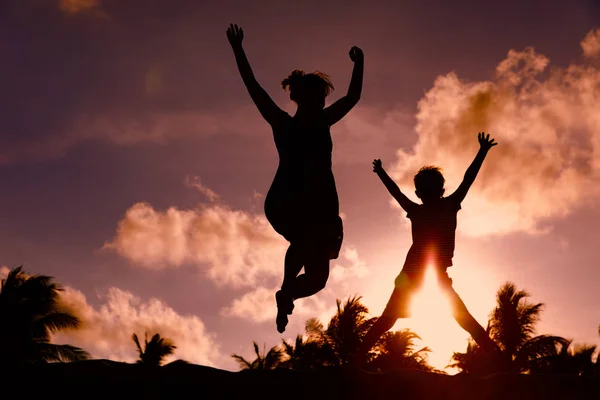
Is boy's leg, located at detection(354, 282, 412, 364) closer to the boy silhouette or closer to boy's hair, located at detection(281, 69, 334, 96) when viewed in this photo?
the boy silhouette

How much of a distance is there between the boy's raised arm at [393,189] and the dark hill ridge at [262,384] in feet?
9.72

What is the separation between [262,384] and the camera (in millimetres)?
2330

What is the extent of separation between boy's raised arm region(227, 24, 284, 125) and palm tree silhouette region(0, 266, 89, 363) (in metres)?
18.8

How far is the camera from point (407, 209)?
5359 mm

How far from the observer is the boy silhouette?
16.6 feet

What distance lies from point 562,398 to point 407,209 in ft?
9.88

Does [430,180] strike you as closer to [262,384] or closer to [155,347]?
[262,384]

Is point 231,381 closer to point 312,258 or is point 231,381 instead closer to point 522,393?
point 522,393

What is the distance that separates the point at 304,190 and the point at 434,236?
77.7 inches

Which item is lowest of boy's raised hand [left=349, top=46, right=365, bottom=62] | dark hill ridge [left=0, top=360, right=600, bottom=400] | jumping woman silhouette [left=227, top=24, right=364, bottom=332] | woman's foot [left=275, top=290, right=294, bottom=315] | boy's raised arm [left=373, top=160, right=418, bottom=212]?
dark hill ridge [left=0, top=360, right=600, bottom=400]

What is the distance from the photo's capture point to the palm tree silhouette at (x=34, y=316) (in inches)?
800

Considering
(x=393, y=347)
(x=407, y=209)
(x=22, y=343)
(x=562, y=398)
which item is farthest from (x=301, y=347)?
(x=562, y=398)

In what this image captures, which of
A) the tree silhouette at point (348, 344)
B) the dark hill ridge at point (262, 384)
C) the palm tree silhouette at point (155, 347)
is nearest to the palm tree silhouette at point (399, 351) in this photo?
the tree silhouette at point (348, 344)

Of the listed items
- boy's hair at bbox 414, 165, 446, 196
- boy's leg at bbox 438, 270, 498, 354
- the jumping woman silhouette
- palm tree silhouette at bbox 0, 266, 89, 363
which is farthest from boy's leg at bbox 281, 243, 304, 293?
palm tree silhouette at bbox 0, 266, 89, 363
